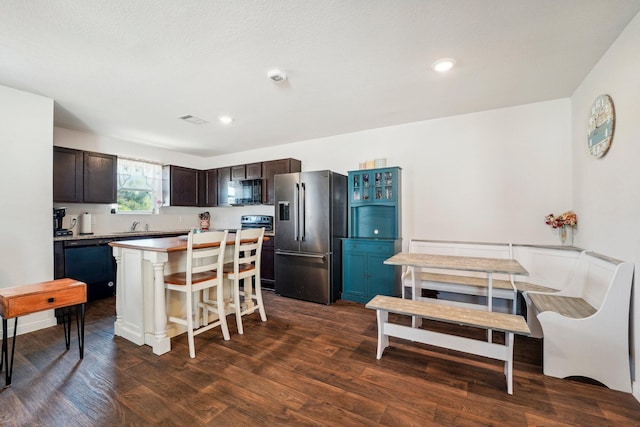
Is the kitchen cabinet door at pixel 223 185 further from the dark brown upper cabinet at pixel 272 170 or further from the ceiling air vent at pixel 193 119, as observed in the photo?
the ceiling air vent at pixel 193 119

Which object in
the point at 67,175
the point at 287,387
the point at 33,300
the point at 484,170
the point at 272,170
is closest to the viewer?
the point at 287,387

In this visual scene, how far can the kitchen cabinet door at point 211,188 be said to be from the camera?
5785mm

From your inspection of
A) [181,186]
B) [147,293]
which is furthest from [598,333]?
[181,186]

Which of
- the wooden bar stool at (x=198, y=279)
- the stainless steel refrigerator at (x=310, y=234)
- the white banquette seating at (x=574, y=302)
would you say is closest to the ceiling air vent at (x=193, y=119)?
the stainless steel refrigerator at (x=310, y=234)

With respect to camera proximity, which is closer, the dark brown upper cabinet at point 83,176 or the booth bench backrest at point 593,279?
the booth bench backrest at point 593,279

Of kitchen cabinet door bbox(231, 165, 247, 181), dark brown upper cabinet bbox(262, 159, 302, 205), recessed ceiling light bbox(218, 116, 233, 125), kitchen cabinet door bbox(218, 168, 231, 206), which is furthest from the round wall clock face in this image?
kitchen cabinet door bbox(218, 168, 231, 206)

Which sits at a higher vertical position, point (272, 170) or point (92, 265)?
point (272, 170)

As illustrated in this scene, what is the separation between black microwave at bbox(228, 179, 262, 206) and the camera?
205 inches

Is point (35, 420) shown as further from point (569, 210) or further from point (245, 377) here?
point (569, 210)

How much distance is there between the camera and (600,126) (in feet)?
7.85

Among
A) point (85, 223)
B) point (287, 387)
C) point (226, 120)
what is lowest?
point (287, 387)

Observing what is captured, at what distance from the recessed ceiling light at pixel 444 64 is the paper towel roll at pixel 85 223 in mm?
5148

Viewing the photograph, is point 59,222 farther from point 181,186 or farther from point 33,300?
point 33,300

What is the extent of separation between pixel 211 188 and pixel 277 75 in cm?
383
